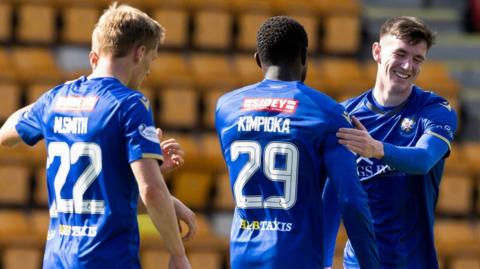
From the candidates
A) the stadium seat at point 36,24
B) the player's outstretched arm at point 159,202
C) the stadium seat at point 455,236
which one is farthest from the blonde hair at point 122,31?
the stadium seat at point 36,24

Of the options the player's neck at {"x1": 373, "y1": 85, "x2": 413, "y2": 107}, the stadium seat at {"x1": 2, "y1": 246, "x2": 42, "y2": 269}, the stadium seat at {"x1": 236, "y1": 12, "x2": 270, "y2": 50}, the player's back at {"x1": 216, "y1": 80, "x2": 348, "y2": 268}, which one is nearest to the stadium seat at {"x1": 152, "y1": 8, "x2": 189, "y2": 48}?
the stadium seat at {"x1": 236, "y1": 12, "x2": 270, "y2": 50}

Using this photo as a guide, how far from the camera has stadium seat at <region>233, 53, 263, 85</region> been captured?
1264cm

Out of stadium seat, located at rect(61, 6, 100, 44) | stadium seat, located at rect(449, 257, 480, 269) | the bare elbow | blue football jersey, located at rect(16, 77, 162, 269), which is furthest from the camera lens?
stadium seat, located at rect(61, 6, 100, 44)

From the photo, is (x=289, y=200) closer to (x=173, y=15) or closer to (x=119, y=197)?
(x=119, y=197)

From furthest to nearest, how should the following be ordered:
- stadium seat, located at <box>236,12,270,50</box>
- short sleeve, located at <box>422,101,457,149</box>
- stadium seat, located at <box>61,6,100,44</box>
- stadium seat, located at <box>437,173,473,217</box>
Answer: stadium seat, located at <box>236,12,270,50</box> < stadium seat, located at <box>61,6,100,44</box> < stadium seat, located at <box>437,173,473,217</box> < short sleeve, located at <box>422,101,457,149</box>

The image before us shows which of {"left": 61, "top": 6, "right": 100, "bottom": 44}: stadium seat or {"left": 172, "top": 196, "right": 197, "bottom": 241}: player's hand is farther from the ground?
{"left": 61, "top": 6, "right": 100, "bottom": 44}: stadium seat

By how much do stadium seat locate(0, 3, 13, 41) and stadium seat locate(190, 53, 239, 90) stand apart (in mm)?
1831

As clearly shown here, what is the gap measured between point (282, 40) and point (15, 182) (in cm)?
627

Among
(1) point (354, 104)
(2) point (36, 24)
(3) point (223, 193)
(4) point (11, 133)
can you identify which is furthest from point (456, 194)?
(4) point (11, 133)

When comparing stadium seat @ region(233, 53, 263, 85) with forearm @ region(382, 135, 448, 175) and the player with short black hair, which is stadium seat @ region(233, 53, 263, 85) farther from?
forearm @ region(382, 135, 448, 175)

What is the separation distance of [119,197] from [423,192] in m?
1.55

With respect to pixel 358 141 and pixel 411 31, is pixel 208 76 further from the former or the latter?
pixel 358 141

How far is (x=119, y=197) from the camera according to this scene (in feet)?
16.9

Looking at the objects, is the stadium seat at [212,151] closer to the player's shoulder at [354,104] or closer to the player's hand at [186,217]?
the player's shoulder at [354,104]
